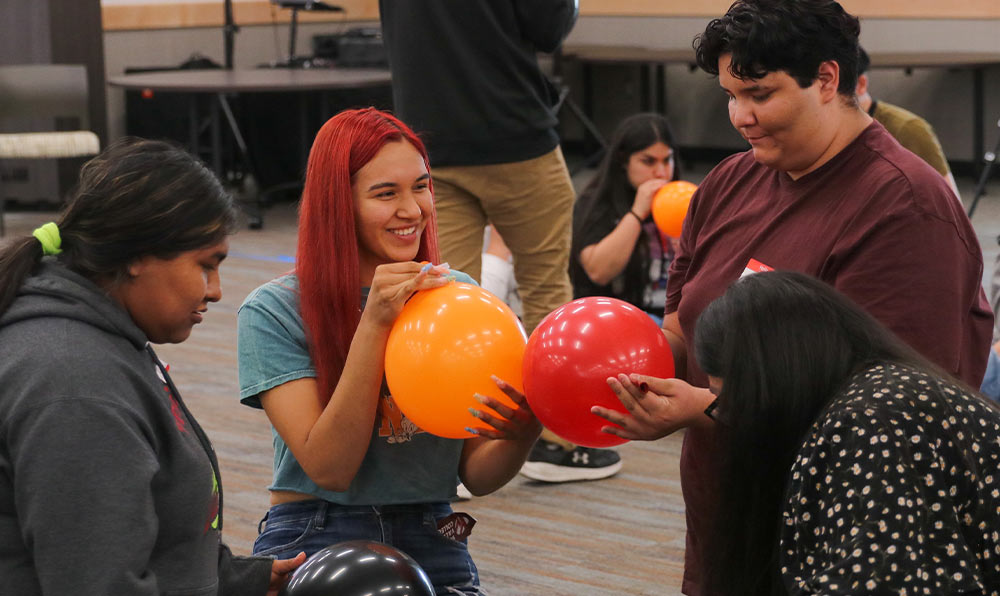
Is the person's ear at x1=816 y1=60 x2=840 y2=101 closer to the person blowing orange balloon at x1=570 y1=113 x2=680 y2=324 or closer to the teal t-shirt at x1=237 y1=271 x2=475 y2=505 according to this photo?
the teal t-shirt at x1=237 y1=271 x2=475 y2=505

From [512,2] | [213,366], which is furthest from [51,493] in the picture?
[213,366]

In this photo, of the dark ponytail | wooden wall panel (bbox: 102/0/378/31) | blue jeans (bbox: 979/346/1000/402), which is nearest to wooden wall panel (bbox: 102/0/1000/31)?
wooden wall panel (bbox: 102/0/378/31)

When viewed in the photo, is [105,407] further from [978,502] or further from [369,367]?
[978,502]

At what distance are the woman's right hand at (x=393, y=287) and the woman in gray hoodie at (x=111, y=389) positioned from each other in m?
0.25

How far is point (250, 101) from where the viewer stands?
8.14 meters

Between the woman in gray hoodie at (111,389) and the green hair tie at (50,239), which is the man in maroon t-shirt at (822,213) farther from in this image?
the green hair tie at (50,239)

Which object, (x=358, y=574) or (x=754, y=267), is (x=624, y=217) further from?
(x=358, y=574)

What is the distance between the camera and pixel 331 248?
5.85 feet

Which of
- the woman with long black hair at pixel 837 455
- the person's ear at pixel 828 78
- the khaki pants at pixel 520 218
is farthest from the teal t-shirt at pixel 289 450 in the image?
the khaki pants at pixel 520 218

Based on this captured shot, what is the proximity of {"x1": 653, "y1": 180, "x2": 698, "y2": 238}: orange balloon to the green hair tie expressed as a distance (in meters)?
2.27

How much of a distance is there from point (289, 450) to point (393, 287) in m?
0.34

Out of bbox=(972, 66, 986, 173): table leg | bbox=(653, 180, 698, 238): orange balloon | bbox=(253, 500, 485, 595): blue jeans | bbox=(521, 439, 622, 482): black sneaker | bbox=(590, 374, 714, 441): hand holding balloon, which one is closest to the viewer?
bbox=(590, 374, 714, 441): hand holding balloon

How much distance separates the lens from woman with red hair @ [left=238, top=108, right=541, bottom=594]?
5.61 ft

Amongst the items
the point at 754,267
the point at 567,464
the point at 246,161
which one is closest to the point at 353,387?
the point at 754,267
